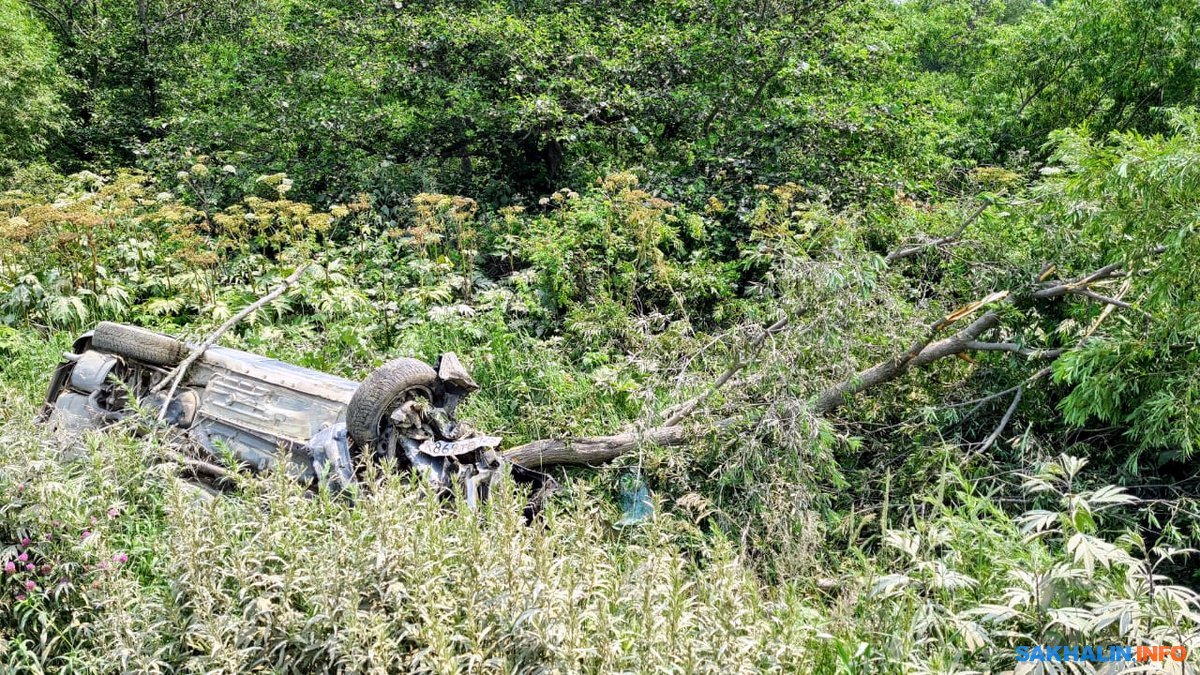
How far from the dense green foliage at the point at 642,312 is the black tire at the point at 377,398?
66cm

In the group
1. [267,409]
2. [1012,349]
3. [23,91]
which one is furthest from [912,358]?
[23,91]

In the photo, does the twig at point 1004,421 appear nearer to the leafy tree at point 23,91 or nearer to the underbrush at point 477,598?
the underbrush at point 477,598

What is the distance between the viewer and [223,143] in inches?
353

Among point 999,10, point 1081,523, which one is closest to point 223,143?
point 1081,523

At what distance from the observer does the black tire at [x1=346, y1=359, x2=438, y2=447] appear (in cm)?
394

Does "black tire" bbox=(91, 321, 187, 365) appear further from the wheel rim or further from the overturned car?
the wheel rim

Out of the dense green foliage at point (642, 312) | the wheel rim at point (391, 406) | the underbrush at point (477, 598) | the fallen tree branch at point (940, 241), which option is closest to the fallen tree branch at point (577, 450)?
the dense green foliage at point (642, 312)

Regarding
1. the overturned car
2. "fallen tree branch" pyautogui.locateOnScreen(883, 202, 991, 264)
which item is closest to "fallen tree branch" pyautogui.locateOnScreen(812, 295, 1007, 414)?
"fallen tree branch" pyautogui.locateOnScreen(883, 202, 991, 264)

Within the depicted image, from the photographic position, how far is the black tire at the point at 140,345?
4664mm

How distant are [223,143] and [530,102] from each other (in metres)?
3.77

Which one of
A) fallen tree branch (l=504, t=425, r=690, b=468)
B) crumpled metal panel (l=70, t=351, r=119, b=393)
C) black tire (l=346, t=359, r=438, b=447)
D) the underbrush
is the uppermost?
the underbrush

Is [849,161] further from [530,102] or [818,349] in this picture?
[818,349]

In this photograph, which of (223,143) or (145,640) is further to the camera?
(223,143)

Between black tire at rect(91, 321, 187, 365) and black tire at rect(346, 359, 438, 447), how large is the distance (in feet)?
4.55
